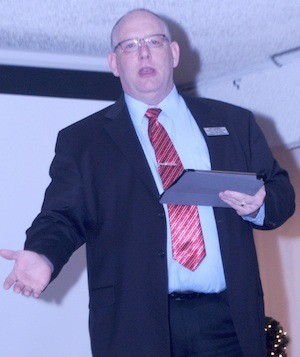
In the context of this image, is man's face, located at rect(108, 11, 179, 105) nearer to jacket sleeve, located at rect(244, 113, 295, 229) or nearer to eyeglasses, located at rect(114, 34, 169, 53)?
eyeglasses, located at rect(114, 34, 169, 53)

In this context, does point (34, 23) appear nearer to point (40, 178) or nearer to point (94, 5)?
point (94, 5)

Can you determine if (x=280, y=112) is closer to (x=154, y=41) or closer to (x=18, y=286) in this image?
(x=154, y=41)

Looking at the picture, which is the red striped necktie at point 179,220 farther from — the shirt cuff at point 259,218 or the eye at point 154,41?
the eye at point 154,41

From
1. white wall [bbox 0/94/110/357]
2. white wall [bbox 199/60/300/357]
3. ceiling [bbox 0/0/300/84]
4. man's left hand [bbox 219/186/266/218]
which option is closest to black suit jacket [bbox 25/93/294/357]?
man's left hand [bbox 219/186/266/218]

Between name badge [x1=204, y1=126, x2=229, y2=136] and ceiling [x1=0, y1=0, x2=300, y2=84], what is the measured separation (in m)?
1.15

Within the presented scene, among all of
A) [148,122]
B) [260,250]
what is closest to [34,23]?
[148,122]

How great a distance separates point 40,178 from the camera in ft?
12.1

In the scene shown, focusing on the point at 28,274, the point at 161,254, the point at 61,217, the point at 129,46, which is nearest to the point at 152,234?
the point at 161,254

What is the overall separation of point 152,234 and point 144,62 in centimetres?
58

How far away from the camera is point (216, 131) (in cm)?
219

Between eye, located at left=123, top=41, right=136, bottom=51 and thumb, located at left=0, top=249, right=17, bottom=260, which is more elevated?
eye, located at left=123, top=41, right=136, bottom=51

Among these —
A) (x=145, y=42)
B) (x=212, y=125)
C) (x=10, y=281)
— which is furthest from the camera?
(x=145, y=42)

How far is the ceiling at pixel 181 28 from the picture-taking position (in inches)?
126

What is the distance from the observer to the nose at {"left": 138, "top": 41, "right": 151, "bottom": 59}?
88.4 inches
